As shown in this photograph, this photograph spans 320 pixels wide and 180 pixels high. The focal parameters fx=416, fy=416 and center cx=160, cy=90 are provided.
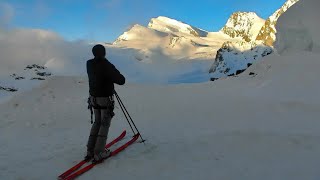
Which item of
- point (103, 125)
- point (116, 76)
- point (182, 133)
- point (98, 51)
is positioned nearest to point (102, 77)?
point (116, 76)

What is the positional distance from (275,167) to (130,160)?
3372mm

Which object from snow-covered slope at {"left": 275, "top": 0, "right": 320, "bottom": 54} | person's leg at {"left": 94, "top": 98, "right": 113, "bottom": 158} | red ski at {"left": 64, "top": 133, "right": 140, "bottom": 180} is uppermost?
snow-covered slope at {"left": 275, "top": 0, "right": 320, "bottom": 54}

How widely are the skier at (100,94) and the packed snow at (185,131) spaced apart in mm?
470

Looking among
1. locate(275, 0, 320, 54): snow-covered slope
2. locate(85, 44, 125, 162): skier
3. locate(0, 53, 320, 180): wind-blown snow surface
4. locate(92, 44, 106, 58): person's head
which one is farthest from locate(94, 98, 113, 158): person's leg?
locate(275, 0, 320, 54): snow-covered slope

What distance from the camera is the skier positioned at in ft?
31.7

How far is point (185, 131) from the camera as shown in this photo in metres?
13.2

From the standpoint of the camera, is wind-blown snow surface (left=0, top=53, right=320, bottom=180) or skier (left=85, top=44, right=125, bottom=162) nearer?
wind-blown snow surface (left=0, top=53, right=320, bottom=180)

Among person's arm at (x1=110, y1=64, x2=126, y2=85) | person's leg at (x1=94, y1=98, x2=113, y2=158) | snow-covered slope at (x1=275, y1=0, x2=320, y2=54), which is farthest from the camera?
snow-covered slope at (x1=275, y1=0, x2=320, y2=54)

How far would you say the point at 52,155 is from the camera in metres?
11.0

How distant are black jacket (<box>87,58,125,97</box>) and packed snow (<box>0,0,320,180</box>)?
5.59ft

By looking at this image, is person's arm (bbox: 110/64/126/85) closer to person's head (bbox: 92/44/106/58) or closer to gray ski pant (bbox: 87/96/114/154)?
person's head (bbox: 92/44/106/58)

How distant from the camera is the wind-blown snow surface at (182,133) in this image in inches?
367

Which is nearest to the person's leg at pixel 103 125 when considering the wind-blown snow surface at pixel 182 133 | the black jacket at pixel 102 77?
the black jacket at pixel 102 77

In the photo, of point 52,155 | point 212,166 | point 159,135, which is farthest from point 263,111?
point 52,155
